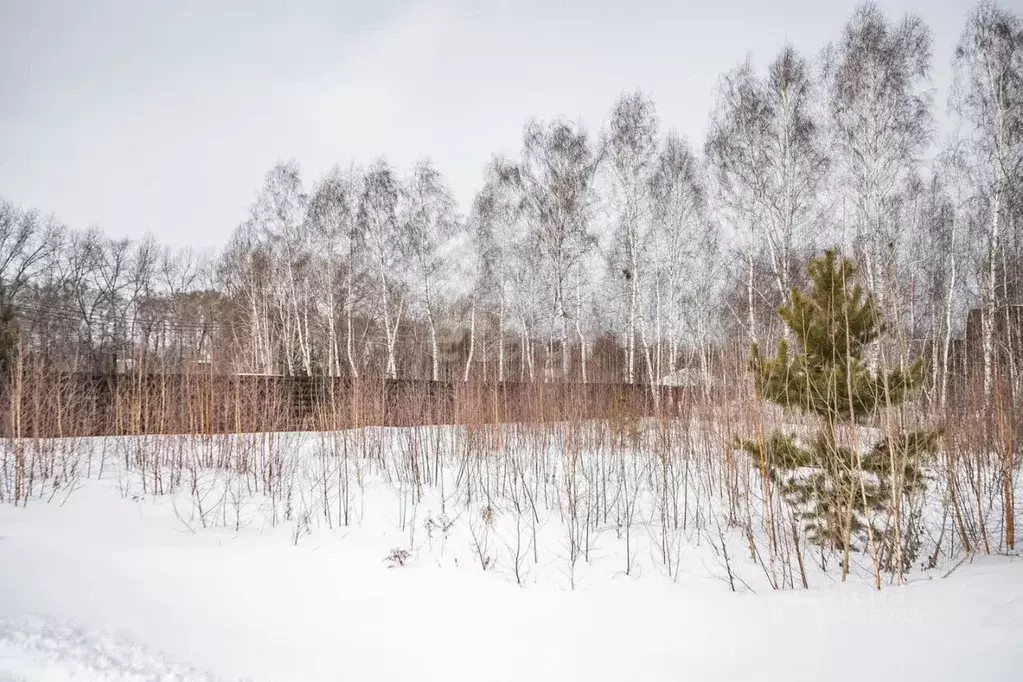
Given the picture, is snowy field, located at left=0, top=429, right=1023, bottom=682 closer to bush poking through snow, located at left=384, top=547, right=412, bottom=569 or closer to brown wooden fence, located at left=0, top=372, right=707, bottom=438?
bush poking through snow, located at left=384, top=547, right=412, bottom=569

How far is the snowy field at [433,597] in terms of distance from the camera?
11.1 feet

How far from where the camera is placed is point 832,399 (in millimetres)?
4719

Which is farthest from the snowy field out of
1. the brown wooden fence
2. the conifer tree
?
the brown wooden fence

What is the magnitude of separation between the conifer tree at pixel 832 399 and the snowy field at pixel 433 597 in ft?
2.04

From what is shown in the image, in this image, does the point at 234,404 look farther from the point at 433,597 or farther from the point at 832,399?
the point at 832,399

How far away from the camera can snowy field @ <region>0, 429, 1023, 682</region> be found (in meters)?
3.38

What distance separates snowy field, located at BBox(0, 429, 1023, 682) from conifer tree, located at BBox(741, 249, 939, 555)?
62cm

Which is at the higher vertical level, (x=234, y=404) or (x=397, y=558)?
(x=234, y=404)

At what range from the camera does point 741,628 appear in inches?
149

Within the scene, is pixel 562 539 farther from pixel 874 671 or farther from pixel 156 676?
pixel 156 676

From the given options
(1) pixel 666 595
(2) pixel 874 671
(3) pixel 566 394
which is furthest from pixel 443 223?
(2) pixel 874 671

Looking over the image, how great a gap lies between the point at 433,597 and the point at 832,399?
12.4 ft

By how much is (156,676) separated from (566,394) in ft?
21.4

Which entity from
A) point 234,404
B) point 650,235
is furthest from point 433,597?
point 650,235
